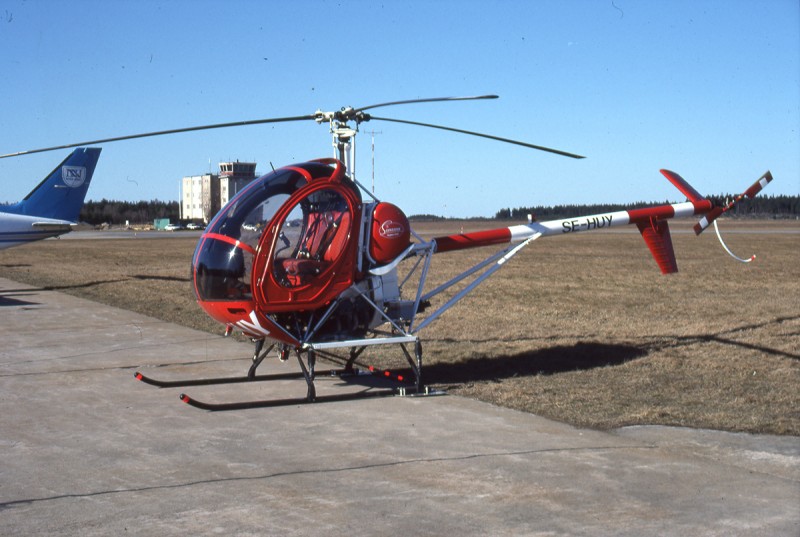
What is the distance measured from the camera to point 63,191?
25391mm

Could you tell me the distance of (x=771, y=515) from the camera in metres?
5.29

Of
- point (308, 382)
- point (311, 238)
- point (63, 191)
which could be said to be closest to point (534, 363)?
point (308, 382)

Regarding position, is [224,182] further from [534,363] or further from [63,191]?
[63,191]

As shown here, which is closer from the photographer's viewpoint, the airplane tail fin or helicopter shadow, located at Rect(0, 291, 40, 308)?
helicopter shadow, located at Rect(0, 291, 40, 308)

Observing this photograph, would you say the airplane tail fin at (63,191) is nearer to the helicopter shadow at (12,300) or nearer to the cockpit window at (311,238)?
the helicopter shadow at (12,300)

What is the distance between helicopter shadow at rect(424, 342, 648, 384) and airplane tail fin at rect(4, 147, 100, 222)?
17834 mm

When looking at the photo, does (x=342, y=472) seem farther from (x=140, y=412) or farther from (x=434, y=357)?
(x=434, y=357)

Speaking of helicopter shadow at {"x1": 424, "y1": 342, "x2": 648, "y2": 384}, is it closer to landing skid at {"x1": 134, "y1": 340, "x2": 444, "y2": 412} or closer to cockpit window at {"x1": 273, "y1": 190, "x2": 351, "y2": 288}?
landing skid at {"x1": 134, "y1": 340, "x2": 444, "y2": 412}

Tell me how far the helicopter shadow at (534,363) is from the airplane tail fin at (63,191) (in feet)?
58.5

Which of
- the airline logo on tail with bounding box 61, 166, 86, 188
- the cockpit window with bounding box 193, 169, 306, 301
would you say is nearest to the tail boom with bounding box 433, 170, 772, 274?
the cockpit window with bounding box 193, 169, 306, 301

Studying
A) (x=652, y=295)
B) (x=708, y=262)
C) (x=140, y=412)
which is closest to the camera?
(x=140, y=412)

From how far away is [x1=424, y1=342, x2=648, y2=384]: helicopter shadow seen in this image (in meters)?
10.3

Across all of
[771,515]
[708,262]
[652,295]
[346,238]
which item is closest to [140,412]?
[346,238]

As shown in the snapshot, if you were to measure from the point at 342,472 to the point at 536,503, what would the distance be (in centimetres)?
151
